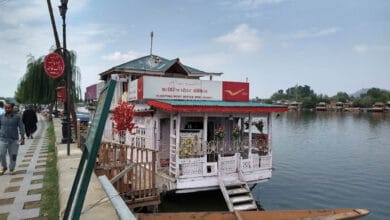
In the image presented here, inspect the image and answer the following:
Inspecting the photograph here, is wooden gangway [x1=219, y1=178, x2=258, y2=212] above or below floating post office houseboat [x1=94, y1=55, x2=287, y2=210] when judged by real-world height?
below

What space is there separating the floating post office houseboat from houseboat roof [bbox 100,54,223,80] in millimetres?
50

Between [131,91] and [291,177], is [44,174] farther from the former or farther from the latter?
[291,177]

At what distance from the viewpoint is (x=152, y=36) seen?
16.4 m

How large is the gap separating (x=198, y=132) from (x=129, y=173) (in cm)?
370

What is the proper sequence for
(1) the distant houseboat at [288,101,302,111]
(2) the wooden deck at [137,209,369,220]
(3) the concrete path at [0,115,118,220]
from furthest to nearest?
(1) the distant houseboat at [288,101,302,111] → (2) the wooden deck at [137,209,369,220] → (3) the concrete path at [0,115,118,220]

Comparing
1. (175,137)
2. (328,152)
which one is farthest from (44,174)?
(328,152)

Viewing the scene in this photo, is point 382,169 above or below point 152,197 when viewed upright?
below

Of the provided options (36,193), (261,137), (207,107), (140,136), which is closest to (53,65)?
(140,136)

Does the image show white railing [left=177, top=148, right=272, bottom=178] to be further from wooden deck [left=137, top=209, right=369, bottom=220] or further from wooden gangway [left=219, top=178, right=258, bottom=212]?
wooden deck [left=137, top=209, right=369, bottom=220]

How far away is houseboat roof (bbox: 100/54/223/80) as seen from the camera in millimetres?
13249

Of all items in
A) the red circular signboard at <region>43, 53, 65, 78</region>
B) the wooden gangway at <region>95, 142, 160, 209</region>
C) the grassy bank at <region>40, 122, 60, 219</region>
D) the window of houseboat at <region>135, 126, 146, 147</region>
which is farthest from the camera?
the window of houseboat at <region>135, 126, 146, 147</region>

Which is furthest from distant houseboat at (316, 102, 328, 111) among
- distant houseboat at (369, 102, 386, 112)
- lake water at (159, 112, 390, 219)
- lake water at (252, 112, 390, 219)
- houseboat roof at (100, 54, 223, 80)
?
houseboat roof at (100, 54, 223, 80)

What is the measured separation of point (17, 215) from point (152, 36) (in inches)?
505

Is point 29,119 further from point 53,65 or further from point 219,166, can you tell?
point 219,166
